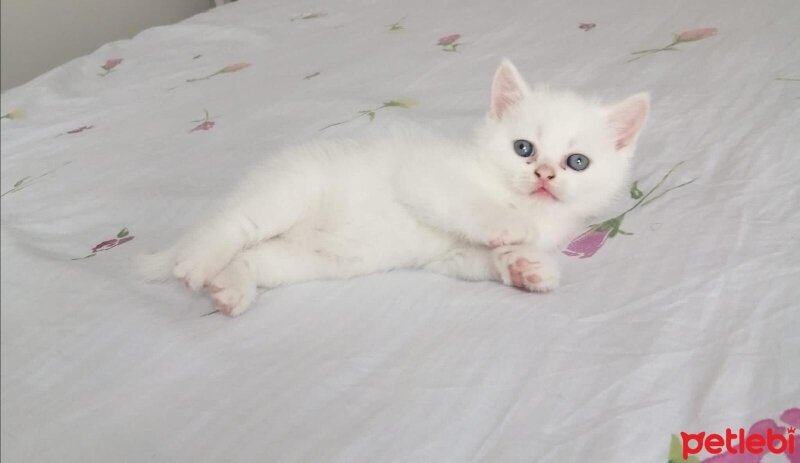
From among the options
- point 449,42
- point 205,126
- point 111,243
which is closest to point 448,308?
point 111,243

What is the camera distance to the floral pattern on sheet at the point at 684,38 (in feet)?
4.62

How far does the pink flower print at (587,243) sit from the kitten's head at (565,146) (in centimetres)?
6

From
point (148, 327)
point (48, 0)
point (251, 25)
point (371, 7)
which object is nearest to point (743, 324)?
point (148, 327)

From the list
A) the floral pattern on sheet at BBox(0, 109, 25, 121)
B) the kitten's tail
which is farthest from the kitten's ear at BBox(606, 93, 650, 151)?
the floral pattern on sheet at BBox(0, 109, 25, 121)

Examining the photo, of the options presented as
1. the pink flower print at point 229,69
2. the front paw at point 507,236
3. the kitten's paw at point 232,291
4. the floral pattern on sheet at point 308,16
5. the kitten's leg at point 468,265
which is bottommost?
the kitten's leg at point 468,265

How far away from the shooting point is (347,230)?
102 centimetres

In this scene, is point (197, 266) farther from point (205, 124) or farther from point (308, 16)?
point (308, 16)

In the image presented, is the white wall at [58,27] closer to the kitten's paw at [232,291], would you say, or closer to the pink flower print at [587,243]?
the kitten's paw at [232,291]

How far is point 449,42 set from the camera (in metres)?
1.80

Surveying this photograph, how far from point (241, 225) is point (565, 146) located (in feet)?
1.86

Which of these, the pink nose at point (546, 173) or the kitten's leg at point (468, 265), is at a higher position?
the pink nose at point (546, 173)

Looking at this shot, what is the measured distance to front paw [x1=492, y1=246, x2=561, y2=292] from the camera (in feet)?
2.64

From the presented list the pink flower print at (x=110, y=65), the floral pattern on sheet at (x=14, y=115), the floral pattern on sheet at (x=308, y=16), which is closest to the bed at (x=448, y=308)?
the floral pattern on sheet at (x=14, y=115)

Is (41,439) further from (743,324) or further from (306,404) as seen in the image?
(743,324)
